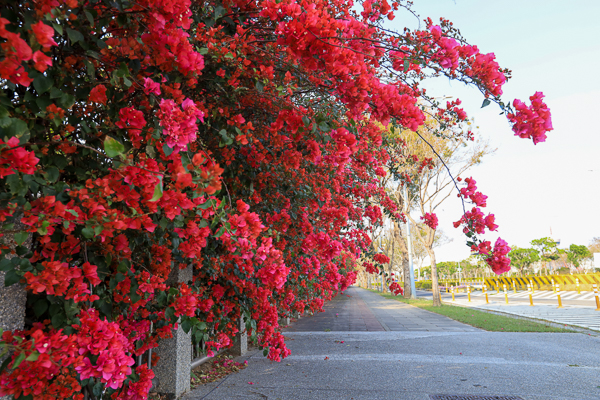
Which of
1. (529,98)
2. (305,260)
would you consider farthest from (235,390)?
(529,98)

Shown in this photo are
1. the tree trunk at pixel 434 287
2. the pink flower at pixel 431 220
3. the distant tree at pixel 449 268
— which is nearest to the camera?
the pink flower at pixel 431 220

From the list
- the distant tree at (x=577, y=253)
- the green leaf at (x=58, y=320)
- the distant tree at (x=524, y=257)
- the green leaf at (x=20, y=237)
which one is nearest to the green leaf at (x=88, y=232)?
the green leaf at (x=20, y=237)

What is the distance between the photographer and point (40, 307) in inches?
66.8

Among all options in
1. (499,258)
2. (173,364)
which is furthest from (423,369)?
(173,364)

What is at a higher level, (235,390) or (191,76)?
(191,76)

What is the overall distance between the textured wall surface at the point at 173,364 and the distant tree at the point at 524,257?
2057 inches

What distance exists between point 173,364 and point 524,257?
5431 centimetres

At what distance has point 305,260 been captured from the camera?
4367 millimetres

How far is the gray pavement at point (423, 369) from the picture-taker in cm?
391

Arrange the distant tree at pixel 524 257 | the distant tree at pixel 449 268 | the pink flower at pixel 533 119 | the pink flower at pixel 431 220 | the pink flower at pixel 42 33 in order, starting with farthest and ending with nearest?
the distant tree at pixel 449 268 → the distant tree at pixel 524 257 → the pink flower at pixel 431 220 → the pink flower at pixel 533 119 → the pink flower at pixel 42 33

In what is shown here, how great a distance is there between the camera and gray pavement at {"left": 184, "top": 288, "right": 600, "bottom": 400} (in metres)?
3.91

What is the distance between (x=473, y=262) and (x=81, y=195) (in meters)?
82.9

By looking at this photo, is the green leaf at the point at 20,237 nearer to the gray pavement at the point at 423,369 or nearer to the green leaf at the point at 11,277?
the green leaf at the point at 11,277

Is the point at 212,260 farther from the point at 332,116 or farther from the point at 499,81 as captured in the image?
the point at 499,81
